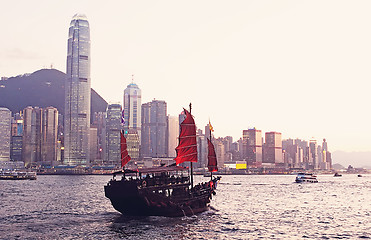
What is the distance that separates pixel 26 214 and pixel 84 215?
827 centimetres

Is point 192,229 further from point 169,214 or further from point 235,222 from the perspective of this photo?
point 235,222

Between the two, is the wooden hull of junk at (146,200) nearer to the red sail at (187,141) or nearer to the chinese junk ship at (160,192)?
the chinese junk ship at (160,192)

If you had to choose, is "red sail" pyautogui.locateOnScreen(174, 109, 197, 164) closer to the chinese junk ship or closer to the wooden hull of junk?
A: the chinese junk ship

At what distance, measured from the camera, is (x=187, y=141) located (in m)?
54.5

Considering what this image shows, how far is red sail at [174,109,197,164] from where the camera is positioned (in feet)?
177

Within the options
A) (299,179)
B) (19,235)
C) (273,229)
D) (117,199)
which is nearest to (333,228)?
(273,229)

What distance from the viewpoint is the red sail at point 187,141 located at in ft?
177

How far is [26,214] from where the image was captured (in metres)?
56.2

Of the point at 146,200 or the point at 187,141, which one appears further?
the point at 187,141

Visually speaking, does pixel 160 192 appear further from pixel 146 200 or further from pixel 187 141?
pixel 187 141

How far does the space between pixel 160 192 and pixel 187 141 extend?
25.7 feet

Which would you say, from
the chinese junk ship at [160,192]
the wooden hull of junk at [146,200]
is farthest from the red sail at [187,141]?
the wooden hull of junk at [146,200]

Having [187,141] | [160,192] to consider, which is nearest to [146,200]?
[160,192]

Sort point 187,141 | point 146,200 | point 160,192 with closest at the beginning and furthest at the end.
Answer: point 146,200, point 160,192, point 187,141
